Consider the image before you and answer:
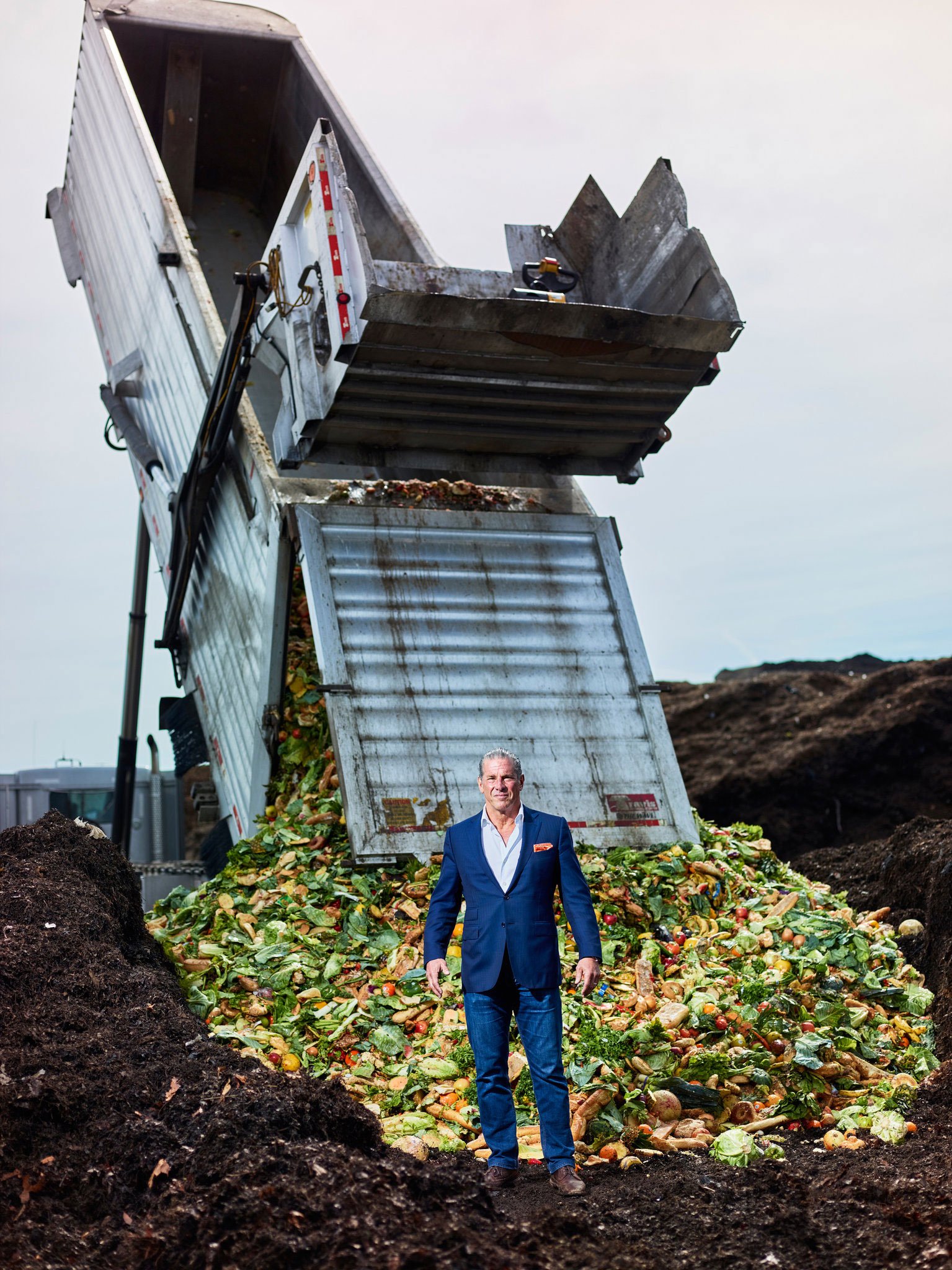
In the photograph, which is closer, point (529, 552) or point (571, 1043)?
point (571, 1043)

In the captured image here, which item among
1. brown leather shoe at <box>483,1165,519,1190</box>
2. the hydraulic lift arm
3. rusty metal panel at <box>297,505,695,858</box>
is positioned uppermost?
the hydraulic lift arm

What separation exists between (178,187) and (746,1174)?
361 inches

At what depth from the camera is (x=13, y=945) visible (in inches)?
198

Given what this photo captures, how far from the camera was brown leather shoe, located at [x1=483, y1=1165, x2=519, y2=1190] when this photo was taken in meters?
3.98

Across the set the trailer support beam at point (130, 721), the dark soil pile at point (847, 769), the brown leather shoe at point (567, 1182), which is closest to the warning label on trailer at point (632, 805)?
the brown leather shoe at point (567, 1182)

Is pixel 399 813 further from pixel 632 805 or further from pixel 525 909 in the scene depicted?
pixel 525 909

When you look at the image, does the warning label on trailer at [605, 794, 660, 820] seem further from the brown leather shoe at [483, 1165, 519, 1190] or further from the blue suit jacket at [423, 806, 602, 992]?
the brown leather shoe at [483, 1165, 519, 1190]

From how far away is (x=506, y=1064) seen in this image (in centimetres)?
410

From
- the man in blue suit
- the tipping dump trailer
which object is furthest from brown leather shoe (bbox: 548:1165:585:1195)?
the tipping dump trailer

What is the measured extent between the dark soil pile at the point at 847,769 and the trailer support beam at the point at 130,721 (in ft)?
21.0

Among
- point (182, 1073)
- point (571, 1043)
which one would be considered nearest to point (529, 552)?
point (571, 1043)

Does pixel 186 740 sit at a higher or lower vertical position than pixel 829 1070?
higher

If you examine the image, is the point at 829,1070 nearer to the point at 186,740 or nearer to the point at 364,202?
the point at 186,740

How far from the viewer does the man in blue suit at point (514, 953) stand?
404cm
